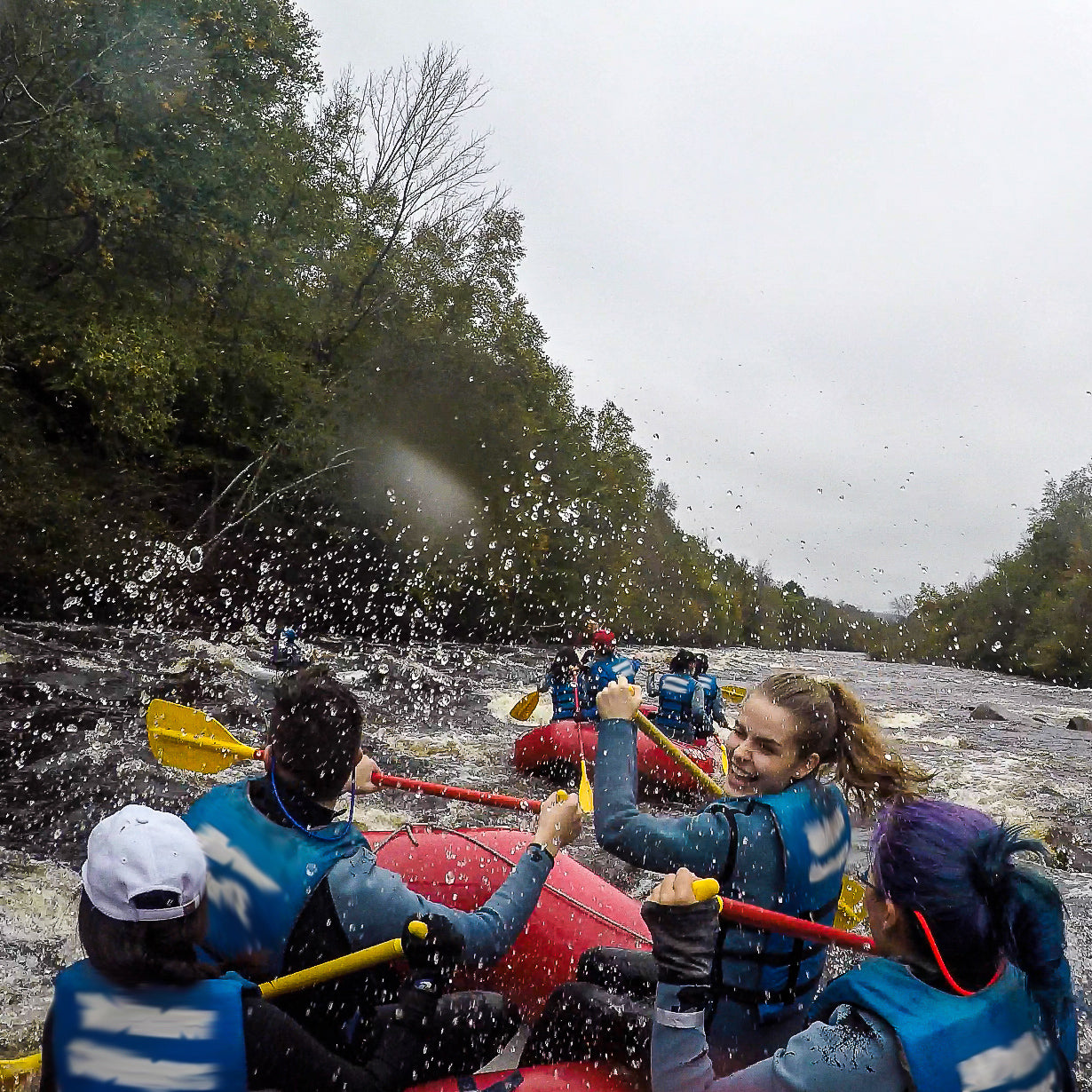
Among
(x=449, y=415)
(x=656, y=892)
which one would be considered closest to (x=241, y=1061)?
(x=656, y=892)

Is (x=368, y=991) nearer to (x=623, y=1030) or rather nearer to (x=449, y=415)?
(x=623, y=1030)

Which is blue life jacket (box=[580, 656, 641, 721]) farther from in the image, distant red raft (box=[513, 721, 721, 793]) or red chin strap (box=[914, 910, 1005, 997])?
red chin strap (box=[914, 910, 1005, 997])

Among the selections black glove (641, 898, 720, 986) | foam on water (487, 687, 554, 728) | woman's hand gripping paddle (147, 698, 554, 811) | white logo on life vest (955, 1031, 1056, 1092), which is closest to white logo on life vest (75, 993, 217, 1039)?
black glove (641, 898, 720, 986)

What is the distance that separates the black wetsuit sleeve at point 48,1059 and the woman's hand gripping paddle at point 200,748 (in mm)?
1883

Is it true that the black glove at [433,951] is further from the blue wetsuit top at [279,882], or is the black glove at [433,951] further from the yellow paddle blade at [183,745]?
the yellow paddle blade at [183,745]

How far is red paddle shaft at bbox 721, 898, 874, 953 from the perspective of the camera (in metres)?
1.81

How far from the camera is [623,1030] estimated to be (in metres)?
2.10

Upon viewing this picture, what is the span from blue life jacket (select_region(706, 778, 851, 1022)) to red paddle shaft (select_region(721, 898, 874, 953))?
43 mm

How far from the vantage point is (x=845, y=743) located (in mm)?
2086

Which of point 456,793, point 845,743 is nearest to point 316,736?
point 845,743

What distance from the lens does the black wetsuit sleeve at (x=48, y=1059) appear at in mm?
1483

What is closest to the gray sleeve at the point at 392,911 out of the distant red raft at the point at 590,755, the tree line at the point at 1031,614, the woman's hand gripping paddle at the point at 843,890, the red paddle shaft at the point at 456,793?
the woman's hand gripping paddle at the point at 843,890

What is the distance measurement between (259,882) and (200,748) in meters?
2.05

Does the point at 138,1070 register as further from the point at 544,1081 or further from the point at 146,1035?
the point at 544,1081
